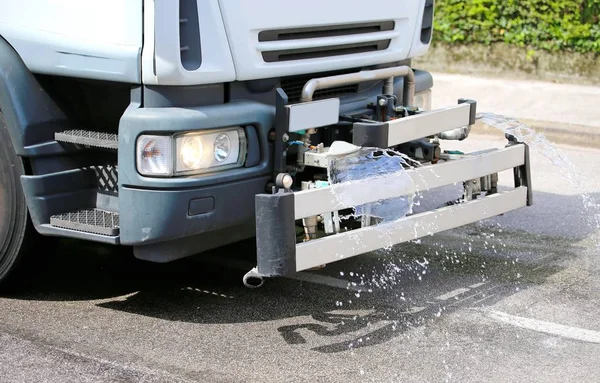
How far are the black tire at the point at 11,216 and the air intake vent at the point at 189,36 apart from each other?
3.24 ft

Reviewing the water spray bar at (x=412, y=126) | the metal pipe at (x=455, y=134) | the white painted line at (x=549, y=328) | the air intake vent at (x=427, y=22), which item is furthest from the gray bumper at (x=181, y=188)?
the air intake vent at (x=427, y=22)

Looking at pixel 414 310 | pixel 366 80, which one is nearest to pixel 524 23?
pixel 366 80

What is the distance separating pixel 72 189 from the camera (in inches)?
196

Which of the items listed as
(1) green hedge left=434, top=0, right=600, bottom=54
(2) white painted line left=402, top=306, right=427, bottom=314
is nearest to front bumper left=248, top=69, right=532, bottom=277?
(2) white painted line left=402, top=306, right=427, bottom=314

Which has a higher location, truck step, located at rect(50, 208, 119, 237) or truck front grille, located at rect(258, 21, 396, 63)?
truck front grille, located at rect(258, 21, 396, 63)

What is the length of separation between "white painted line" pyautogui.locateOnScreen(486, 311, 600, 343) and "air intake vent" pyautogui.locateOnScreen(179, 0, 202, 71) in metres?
1.88

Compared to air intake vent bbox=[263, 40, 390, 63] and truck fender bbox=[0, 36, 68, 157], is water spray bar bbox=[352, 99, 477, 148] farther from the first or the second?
truck fender bbox=[0, 36, 68, 157]

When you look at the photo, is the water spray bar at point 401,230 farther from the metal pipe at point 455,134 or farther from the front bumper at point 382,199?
the metal pipe at point 455,134

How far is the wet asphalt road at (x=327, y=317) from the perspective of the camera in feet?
14.8

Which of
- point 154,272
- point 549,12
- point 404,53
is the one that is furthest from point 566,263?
point 549,12

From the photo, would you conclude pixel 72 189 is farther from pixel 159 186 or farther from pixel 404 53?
pixel 404 53

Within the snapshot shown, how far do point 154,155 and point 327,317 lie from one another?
121cm

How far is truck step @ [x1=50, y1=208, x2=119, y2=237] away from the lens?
189 inches

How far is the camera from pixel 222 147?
4.76m
